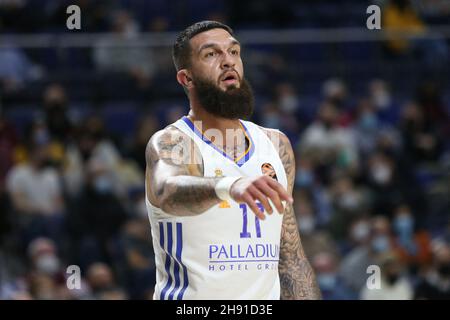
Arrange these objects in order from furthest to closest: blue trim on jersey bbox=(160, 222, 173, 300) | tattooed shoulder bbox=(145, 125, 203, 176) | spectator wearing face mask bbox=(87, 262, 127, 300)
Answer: spectator wearing face mask bbox=(87, 262, 127, 300)
blue trim on jersey bbox=(160, 222, 173, 300)
tattooed shoulder bbox=(145, 125, 203, 176)

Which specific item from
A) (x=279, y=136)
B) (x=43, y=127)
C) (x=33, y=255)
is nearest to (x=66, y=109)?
Result: (x=43, y=127)

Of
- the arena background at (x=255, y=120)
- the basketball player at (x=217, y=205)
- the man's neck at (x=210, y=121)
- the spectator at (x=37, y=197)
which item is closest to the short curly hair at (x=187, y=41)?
the basketball player at (x=217, y=205)


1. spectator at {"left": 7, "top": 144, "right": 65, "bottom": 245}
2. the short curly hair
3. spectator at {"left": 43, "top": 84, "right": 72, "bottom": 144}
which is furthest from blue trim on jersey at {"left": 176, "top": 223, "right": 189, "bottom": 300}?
spectator at {"left": 43, "top": 84, "right": 72, "bottom": 144}

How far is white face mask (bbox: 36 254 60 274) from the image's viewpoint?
11.4 m

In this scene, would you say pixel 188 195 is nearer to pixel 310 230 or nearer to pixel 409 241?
pixel 310 230

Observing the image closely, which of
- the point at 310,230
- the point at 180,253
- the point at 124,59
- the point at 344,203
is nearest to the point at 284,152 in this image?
the point at 180,253

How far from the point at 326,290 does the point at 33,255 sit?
322 cm

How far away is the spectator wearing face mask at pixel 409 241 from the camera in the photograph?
1212 cm

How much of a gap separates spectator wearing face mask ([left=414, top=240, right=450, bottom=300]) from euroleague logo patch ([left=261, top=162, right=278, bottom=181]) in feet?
16.4

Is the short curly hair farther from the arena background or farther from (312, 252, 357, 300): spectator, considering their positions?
(312, 252, 357, 300): spectator

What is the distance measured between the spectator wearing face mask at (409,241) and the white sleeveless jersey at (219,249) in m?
6.77

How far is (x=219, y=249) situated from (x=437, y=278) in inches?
257

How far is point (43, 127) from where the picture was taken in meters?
12.9

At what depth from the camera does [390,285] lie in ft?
36.4
